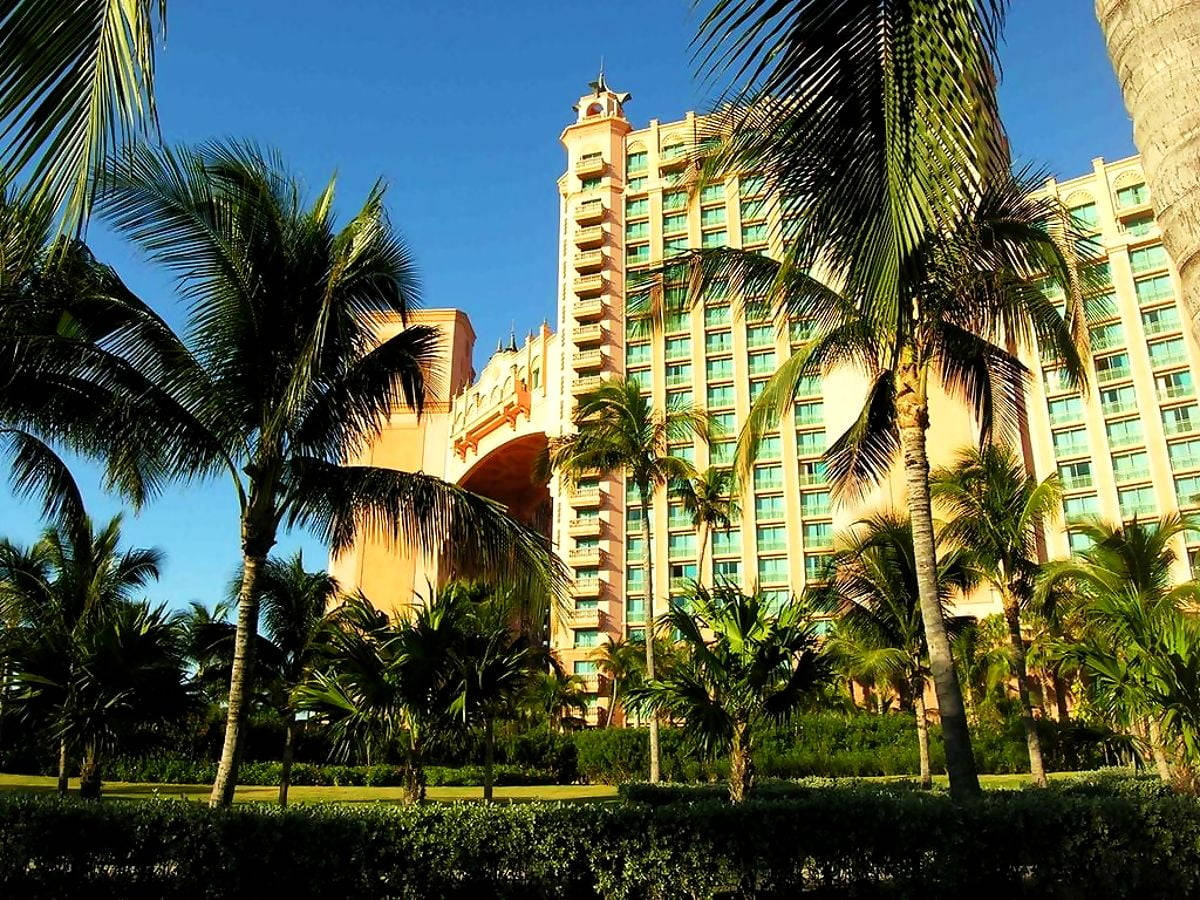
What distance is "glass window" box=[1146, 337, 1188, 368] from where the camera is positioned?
55094 millimetres

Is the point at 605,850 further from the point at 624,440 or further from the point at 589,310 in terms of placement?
the point at 589,310

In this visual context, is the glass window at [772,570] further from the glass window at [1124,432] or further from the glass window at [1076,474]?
the glass window at [1124,432]

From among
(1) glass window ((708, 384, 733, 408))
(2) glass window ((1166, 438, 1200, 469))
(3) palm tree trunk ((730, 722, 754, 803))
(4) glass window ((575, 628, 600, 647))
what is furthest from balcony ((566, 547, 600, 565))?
(3) palm tree trunk ((730, 722, 754, 803))

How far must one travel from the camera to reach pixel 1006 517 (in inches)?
890

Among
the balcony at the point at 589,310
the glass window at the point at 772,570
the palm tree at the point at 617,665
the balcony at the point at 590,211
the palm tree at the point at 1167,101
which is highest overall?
the balcony at the point at 590,211

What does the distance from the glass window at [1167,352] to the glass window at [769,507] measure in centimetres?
2365

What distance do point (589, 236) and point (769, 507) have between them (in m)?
22.7

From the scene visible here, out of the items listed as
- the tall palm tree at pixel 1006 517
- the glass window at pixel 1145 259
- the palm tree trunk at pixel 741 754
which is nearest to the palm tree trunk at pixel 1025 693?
the tall palm tree at pixel 1006 517

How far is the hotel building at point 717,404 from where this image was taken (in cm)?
5488

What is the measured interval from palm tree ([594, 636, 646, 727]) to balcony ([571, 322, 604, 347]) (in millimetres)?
19831

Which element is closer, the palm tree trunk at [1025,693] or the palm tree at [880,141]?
the palm tree at [880,141]

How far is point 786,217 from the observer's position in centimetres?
684

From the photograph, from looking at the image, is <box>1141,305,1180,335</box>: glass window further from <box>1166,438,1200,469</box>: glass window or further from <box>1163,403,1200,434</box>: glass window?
<box>1166,438,1200,469</box>: glass window

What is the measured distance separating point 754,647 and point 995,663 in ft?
101
